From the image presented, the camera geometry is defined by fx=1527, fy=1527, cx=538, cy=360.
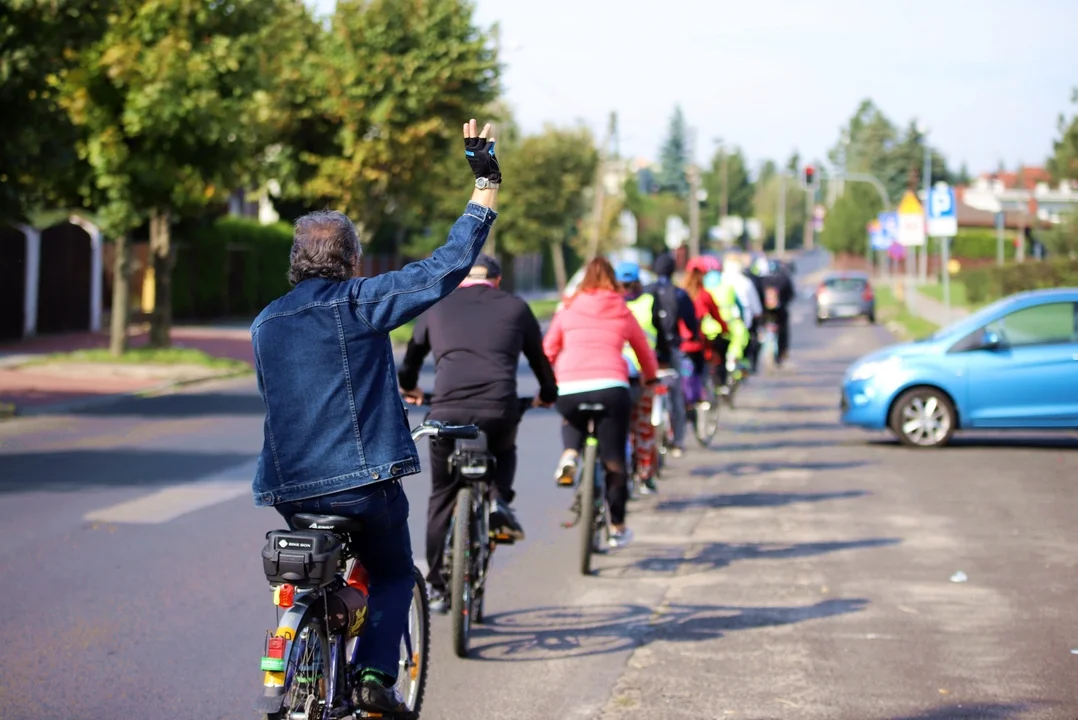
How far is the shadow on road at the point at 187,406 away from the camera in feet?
57.7

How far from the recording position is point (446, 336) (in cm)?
704

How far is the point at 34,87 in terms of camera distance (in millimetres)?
15828

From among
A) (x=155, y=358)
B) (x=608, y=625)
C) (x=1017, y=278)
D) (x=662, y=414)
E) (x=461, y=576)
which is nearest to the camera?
(x=461, y=576)

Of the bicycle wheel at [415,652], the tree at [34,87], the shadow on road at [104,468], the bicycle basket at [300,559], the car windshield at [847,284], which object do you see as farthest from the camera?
the car windshield at [847,284]

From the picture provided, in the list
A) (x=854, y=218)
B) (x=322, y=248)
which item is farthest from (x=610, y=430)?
(x=854, y=218)

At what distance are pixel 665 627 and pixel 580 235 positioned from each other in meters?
63.6

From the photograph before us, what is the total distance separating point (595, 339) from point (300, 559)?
4.92 m

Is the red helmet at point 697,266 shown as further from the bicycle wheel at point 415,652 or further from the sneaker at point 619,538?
the bicycle wheel at point 415,652

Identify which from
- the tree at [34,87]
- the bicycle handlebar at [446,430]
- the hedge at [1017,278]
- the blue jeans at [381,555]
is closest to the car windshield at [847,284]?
the hedge at [1017,278]

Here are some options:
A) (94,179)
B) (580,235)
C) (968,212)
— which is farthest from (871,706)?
(968,212)

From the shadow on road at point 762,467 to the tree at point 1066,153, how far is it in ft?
87.6

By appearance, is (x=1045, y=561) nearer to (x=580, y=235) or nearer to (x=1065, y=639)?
(x=1065, y=639)

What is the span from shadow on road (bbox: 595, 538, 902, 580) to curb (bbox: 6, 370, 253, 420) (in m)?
9.64

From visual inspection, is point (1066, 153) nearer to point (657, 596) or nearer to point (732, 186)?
point (657, 596)
